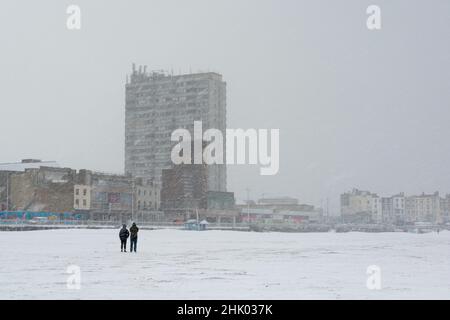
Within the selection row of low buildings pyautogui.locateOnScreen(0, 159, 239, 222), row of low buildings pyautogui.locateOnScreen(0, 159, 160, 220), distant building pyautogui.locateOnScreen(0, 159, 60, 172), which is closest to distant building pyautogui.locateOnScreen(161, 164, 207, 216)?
row of low buildings pyautogui.locateOnScreen(0, 159, 239, 222)

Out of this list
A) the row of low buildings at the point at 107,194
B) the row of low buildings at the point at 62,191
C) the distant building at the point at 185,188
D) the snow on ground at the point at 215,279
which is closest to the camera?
the snow on ground at the point at 215,279

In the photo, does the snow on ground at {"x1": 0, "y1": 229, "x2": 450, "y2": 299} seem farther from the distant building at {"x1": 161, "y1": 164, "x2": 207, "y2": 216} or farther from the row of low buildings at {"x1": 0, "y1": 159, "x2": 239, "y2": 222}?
the distant building at {"x1": 161, "y1": 164, "x2": 207, "y2": 216}

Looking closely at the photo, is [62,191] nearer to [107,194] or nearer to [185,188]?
[107,194]

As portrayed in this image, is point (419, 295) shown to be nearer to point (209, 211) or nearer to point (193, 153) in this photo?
point (209, 211)

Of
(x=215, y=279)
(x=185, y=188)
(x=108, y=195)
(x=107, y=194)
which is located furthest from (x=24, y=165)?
(x=215, y=279)

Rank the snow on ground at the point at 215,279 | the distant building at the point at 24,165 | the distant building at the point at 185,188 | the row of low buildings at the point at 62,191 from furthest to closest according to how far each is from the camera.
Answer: the distant building at the point at 185,188 < the distant building at the point at 24,165 < the row of low buildings at the point at 62,191 < the snow on ground at the point at 215,279

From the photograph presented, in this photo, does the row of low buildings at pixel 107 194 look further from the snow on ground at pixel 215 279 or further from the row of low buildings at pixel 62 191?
the snow on ground at pixel 215 279

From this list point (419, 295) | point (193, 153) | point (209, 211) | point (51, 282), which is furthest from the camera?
point (193, 153)

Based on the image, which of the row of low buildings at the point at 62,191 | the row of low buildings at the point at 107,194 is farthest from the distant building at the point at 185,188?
the row of low buildings at the point at 62,191

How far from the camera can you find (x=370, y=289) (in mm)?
16812

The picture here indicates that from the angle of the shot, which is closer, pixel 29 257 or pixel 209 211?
pixel 29 257
